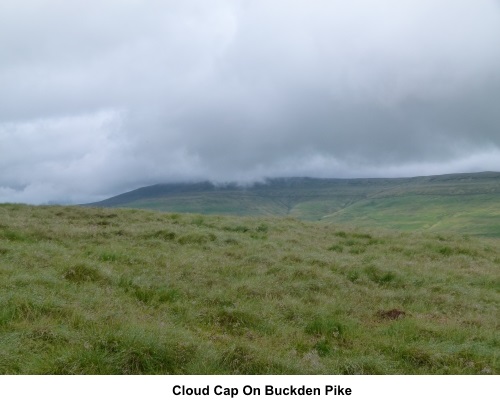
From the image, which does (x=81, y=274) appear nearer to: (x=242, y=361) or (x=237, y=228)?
(x=242, y=361)

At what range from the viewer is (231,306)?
11.5 m

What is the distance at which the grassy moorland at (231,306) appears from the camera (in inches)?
296

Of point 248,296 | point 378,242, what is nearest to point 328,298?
point 248,296

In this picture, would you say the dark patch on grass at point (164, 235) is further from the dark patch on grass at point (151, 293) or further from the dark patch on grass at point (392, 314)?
the dark patch on grass at point (392, 314)

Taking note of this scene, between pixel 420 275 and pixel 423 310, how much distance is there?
455 cm

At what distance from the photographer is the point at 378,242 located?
25.1 meters

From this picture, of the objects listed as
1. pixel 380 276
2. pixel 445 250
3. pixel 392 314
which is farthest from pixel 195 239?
pixel 445 250

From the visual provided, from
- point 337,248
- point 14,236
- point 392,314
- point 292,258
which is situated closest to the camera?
point 392,314

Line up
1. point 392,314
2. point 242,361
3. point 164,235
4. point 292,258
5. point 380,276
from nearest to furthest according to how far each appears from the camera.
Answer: point 242,361
point 392,314
point 380,276
point 292,258
point 164,235

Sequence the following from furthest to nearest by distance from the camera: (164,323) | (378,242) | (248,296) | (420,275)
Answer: (378,242), (420,275), (248,296), (164,323)

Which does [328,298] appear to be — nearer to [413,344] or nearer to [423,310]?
[423,310]

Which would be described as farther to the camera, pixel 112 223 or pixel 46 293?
pixel 112 223

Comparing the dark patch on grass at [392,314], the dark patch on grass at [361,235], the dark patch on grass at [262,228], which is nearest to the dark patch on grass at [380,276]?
the dark patch on grass at [392,314]

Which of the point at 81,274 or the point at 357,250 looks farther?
the point at 357,250
